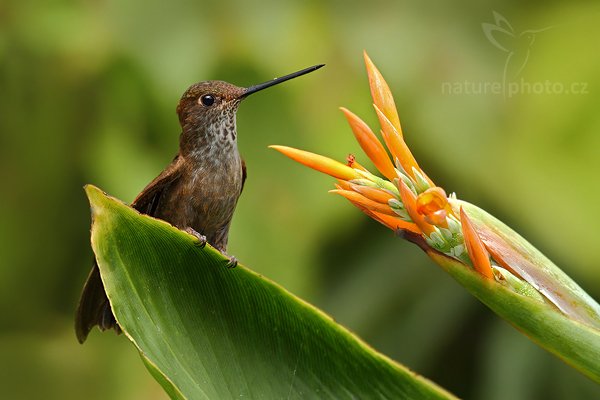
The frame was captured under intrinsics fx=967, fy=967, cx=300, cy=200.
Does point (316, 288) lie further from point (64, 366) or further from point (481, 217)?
point (481, 217)

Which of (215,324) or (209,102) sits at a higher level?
(209,102)

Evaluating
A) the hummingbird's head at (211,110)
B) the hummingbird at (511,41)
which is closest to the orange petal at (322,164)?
the hummingbird's head at (211,110)

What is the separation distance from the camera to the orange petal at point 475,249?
872mm

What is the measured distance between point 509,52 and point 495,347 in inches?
30.4

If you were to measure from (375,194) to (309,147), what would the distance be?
1.35 meters

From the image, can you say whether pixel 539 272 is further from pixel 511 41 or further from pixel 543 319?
pixel 511 41

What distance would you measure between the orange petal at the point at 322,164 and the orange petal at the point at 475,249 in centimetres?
12

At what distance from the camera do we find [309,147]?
2260 mm

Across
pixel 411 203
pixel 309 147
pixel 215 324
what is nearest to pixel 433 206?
pixel 411 203

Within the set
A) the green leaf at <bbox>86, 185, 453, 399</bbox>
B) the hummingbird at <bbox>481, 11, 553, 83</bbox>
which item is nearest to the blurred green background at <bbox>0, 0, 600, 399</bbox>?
the hummingbird at <bbox>481, 11, 553, 83</bbox>

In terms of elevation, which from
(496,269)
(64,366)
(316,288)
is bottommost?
(64,366)

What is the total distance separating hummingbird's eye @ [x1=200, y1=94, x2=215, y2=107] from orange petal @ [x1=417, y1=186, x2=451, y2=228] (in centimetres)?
62

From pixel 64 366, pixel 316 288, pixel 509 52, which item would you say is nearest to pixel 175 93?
pixel 316 288

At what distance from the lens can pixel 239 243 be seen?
2.22 m
